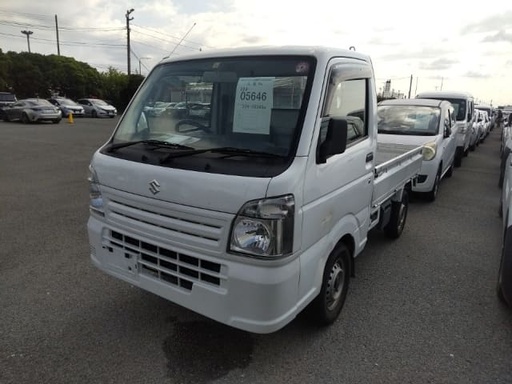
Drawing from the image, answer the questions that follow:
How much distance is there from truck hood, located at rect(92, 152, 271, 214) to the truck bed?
6.22ft

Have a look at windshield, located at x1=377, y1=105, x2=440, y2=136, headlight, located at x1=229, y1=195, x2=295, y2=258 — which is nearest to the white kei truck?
headlight, located at x1=229, y1=195, x2=295, y2=258

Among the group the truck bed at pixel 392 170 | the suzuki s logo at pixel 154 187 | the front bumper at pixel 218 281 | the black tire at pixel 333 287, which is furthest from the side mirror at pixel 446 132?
the suzuki s logo at pixel 154 187

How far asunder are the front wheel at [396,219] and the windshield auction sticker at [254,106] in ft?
9.77

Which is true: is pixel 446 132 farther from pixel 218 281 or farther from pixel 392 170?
pixel 218 281

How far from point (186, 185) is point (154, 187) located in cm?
26

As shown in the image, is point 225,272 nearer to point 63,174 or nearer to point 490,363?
point 490,363

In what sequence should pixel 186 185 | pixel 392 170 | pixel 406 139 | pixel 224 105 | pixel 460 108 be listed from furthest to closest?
pixel 460 108
pixel 406 139
pixel 392 170
pixel 224 105
pixel 186 185

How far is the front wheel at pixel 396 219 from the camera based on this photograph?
512 centimetres

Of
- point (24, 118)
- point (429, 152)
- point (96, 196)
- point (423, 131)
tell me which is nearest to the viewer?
point (96, 196)

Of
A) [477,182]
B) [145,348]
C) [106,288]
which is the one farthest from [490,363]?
[477,182]

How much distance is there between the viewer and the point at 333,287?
10.5 feet

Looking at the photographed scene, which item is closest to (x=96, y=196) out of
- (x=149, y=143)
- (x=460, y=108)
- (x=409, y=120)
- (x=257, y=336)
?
(x=149, y=143)

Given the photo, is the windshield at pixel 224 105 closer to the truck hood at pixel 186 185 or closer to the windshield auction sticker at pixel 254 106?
the windshield auction sticker at pixel 254 106

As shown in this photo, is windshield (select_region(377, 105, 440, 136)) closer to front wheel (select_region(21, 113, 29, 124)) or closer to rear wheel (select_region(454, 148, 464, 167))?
rear wheel (select_region(454, 148, 464, 167))
